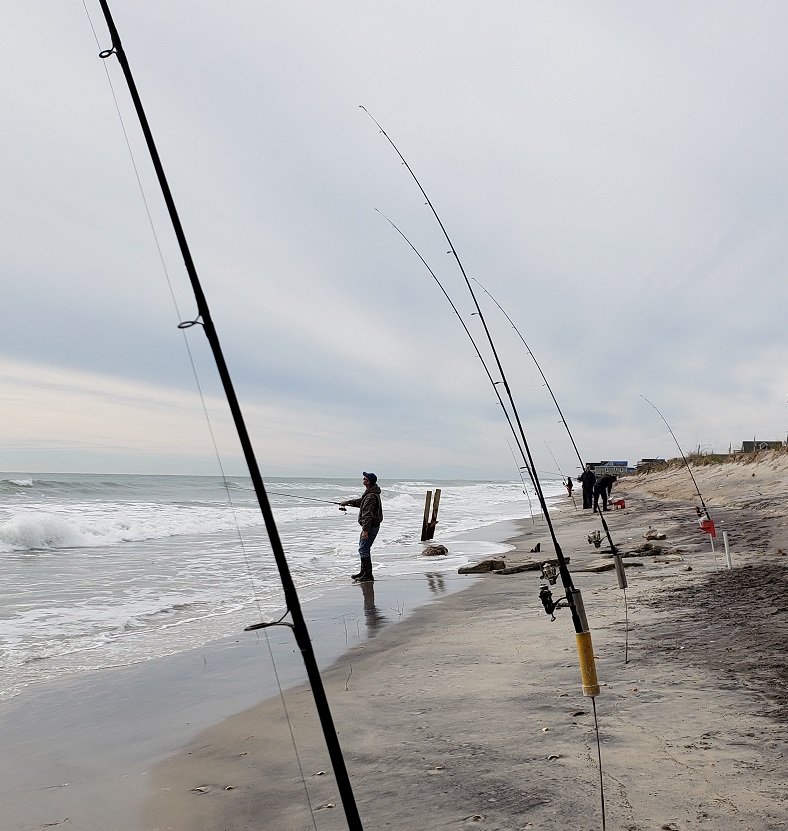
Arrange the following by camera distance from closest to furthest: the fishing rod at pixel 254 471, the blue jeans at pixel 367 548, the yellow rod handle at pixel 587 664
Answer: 1. the fishing rod at pixel 254 471
2. the yellow rod handle at pixel 587 664
3. the blue jeans at pixel 367 548

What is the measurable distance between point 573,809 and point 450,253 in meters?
3.63

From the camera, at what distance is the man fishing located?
418 inches

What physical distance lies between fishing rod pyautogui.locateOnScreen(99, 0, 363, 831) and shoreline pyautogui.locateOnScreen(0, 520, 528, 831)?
6.00ft

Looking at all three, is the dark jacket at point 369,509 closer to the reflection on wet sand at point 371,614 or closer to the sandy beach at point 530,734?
the reflection on wet sand at point 371,614

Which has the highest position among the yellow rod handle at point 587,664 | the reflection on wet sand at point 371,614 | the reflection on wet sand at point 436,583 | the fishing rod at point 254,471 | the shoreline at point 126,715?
the fishing rod at point 254,471

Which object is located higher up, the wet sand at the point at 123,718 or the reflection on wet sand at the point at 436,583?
the wet sand at the point at 123,718

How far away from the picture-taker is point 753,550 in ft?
29.8

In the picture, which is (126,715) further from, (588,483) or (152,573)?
(588,483)

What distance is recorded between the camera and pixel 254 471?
212cm

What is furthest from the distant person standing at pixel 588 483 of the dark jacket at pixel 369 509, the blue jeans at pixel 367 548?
the blue jeans at pixel 367 548

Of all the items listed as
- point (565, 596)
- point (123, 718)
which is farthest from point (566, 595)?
point (123, 718)

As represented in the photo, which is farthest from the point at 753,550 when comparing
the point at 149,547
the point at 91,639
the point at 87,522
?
the point at 87,522

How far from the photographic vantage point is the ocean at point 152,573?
6820 mm

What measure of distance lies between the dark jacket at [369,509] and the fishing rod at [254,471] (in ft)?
27.5
